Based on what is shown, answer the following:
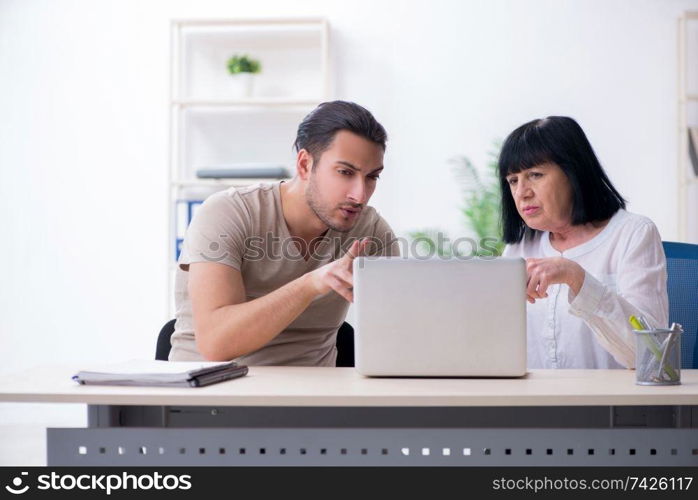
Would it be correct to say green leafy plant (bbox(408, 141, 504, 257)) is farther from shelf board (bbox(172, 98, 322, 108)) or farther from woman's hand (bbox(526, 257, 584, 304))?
woman's hand (bbox(526, 257, 584, 304))

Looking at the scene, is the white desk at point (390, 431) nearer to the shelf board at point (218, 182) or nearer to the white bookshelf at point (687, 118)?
the shelf board at point (218, 182)

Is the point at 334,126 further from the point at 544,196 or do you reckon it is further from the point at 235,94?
the point at 235,94

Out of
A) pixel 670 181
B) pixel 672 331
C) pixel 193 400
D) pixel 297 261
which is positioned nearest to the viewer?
pixel 193 400

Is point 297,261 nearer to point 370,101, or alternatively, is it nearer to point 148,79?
point 370,101

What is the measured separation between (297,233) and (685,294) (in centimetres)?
103

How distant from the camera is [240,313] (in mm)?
1806

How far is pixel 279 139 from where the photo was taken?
3963 millimetres

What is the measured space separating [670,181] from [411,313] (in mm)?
2746

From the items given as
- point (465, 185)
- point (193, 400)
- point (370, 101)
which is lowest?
point (193, 400)

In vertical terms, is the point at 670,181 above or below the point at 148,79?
below

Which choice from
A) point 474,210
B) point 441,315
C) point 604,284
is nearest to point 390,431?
point 441,315

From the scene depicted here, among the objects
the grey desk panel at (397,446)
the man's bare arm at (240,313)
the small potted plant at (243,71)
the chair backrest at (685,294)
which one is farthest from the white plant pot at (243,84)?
the grey desk panel at (397,446)

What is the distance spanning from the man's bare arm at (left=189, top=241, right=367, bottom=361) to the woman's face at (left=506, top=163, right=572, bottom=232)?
594 mm
